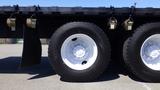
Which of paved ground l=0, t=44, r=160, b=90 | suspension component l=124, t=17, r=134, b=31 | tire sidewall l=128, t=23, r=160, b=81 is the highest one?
suspension component l=124, t=17, r=134, b=31

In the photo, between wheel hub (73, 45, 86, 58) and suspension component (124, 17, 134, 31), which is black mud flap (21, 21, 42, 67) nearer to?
wheel hub (73, 45, 86, 58)

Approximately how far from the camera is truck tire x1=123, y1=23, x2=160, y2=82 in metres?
7.71

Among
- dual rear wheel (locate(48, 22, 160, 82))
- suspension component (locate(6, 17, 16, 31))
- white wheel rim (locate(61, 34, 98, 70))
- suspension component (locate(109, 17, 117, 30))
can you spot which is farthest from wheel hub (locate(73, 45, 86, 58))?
suspension component (locate(6, 17, 16, 31))

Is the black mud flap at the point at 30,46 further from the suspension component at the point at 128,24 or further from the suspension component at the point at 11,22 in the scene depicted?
the suspension component at the point at 128,24

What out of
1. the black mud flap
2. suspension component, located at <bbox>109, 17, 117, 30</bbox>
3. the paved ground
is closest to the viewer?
the paved ground

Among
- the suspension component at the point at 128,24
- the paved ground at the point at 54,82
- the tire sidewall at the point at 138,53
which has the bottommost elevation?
the paved ground at the point at 54,82

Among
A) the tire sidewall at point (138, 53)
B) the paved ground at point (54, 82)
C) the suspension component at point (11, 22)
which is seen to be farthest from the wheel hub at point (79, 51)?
the suspension component at point (11, 22)

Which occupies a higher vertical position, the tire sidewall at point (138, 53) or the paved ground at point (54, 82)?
the tire sidewall at point (138, 53)

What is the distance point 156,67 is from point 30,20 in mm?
2705

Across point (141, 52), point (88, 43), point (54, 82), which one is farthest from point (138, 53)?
point (54, 82)

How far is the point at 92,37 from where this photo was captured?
25.4ft

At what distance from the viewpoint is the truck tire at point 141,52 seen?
771cm

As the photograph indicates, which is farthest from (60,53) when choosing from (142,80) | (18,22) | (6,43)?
(6,43)

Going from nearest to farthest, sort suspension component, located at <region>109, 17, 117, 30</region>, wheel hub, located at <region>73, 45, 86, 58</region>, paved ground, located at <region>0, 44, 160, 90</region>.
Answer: paved ground, located at <region>0, 44, 160, 90</region> < suspension component, located at <region>109, 17, 117, 30</region> < wheel hub, located at <region>73, 45, 86, 58</region>
